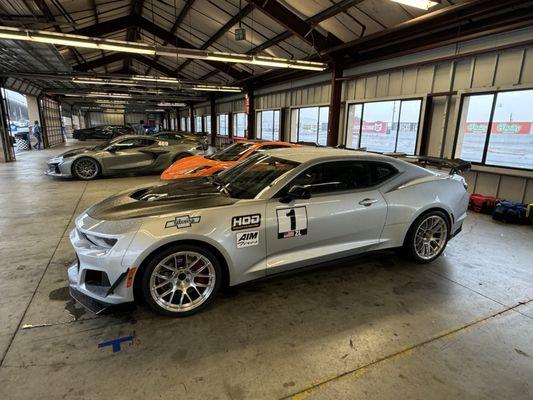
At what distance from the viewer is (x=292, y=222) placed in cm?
280

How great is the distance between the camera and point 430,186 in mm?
3590

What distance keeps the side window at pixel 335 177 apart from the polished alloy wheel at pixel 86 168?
8155 mm

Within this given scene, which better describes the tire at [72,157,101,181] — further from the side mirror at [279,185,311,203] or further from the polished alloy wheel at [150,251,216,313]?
the side mirror at [279,185,311,203]

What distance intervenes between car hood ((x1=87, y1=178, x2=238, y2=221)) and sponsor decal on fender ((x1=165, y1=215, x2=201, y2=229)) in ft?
0.29

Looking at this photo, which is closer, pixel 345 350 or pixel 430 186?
pixel 345 350

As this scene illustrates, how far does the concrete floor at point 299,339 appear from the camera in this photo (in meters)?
1.94

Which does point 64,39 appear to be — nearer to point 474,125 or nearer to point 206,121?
point 474,125

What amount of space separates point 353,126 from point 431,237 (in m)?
7.76

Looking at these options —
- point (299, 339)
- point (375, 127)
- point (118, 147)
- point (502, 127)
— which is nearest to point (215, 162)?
point (118, 147)

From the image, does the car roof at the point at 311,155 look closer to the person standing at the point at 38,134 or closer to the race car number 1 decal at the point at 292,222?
the race car number 1 decal at the point at 292,222

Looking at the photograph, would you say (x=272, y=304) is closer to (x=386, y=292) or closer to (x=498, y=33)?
(x=386, y=292)

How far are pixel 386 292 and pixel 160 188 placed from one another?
2.56 meters

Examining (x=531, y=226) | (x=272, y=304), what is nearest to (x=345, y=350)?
(x=272, y=304)

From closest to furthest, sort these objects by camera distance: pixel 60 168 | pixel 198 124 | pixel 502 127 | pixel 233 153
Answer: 1. pixel 502 127
2. pixel 233 153
3. pixel 60 168
4. pixel 198 124
